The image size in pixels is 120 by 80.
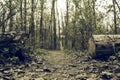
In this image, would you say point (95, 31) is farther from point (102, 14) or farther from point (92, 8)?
point (92, 8)

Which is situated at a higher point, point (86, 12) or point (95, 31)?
point (86, 12)

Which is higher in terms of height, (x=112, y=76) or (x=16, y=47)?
(x=16, y=47)

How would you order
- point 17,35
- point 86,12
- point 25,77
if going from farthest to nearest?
1. point 86,12
2. point 17,35
3. point 25,77

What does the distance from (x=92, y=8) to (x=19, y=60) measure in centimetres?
1336

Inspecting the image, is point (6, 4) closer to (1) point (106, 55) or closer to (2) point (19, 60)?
(2) point (19, 60)

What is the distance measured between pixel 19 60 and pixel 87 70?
13.7 ft

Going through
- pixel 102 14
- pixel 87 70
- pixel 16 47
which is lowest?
pixel 87 70

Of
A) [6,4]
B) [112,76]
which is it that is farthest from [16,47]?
[112,76]

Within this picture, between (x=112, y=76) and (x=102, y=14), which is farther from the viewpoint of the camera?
(x=102, y=14)

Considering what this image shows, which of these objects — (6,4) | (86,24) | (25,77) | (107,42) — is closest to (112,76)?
(25,77)

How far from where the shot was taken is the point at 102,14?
20656 mm

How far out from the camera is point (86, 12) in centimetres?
2278

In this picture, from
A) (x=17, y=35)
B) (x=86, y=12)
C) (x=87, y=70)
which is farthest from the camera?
(x=86, y=12)

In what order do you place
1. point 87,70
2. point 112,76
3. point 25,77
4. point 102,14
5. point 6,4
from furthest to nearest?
1. point 102,14
2. point 6,4
3. point 87,70
4. point 25,77
5. point 112,76
